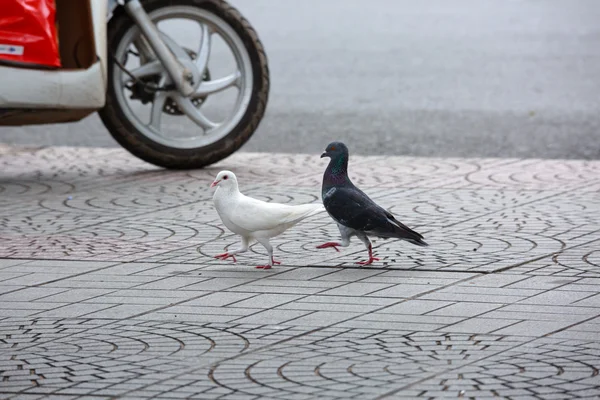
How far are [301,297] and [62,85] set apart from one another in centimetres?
380

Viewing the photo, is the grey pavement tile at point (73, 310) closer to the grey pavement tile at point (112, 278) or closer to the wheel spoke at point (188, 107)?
the grey pavement tile at point (112, 278)

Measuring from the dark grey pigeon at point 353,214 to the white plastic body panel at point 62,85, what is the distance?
9.75 feet

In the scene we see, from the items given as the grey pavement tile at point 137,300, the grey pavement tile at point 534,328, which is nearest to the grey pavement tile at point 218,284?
the grey pavement tile at point 137,300

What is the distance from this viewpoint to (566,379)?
496 centimetres

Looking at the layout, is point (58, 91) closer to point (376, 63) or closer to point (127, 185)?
point (127, 185)

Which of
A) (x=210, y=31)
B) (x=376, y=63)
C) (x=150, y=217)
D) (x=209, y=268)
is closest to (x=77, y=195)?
(x=150, y=217)

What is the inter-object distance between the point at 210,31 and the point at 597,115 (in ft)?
15.9

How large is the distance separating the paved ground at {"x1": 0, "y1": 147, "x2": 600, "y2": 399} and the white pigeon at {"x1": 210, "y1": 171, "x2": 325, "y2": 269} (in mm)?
207

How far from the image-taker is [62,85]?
31.2 ft

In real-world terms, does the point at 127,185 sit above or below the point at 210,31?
below

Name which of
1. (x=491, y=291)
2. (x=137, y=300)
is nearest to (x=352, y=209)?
(x=491, y=291)

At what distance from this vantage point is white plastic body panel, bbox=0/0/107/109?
9.37 m

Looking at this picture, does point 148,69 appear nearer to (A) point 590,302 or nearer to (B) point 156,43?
(B) point 156,43

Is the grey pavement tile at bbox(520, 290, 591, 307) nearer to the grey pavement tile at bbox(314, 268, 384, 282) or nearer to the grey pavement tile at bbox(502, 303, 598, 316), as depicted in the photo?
the grey pavement tile at bbox(502, 303, 598, 316)
